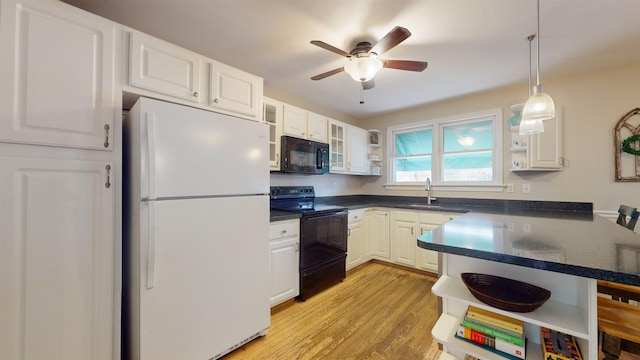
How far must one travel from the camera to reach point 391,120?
159 inches

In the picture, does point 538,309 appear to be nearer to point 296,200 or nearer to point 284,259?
point 284,259

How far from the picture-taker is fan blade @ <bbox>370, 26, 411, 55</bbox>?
148 cm

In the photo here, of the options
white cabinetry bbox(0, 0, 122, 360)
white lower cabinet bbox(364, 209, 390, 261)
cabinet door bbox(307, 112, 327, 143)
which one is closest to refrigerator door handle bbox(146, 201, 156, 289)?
white cabinetry bbox(0, 0, 122, 360)

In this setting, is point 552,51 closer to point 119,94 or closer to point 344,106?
point 344,106

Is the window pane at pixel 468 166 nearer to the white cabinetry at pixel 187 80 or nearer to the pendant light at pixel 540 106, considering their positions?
the pendant light at pixel 540 106

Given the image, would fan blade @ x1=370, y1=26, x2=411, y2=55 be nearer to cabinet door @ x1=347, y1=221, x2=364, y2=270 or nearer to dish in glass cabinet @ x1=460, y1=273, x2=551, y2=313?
dish in glass cabinet @ x1=460, y1=273, x2=551, y2=313

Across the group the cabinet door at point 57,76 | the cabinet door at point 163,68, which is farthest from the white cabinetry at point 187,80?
the cabinet door at point 57,76

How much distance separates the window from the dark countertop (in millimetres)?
1891

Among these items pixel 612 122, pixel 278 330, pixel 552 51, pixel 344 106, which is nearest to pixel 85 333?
pixel 278 330

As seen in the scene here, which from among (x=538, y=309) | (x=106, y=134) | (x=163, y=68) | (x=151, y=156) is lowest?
(x=538, y=309)

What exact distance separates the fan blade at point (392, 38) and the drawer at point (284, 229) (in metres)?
1.59

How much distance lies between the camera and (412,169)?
3908 millimetres

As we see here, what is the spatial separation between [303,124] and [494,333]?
2513mm

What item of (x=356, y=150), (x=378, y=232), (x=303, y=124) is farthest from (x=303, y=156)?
(x=378, y=232)
